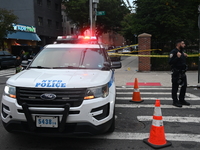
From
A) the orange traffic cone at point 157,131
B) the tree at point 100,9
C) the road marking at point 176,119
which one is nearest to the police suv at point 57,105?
the orange traffic cone at point 157,131

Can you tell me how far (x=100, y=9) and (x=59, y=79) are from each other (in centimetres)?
3988

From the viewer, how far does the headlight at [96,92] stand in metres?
3.63

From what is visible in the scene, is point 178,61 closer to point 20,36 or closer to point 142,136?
point 142,136

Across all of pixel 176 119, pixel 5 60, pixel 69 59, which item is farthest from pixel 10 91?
pixel 5 60

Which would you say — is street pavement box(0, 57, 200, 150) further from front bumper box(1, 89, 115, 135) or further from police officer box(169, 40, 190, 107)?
police officer box(169, 40, 190, 107)

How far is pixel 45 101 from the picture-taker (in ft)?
11.6

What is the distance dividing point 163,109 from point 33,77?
393 cm

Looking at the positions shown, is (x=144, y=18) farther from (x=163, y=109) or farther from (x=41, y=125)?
(x=41, y=125)

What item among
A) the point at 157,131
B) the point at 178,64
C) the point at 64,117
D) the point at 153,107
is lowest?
the point at 153,107

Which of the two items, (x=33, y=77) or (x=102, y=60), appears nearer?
(x=33, y=77)

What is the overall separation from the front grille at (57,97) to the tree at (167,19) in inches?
523

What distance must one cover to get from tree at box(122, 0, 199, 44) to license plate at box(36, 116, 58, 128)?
13585 millimetres

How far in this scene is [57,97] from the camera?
3.53 metres

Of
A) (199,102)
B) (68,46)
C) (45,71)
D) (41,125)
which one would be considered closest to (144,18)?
(199,102)
